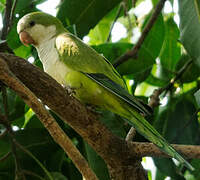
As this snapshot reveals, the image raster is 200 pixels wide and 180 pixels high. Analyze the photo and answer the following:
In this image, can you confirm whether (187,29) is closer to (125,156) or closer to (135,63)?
(135,63)

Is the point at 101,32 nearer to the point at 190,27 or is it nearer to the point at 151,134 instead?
the point at 190,27

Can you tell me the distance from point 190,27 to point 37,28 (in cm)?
105

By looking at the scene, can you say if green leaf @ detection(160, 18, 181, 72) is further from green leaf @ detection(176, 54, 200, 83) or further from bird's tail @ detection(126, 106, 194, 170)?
bird's tail @ detection(126, 106, 194, 170)

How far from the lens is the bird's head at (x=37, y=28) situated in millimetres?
2586

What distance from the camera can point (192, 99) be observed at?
2771 mm

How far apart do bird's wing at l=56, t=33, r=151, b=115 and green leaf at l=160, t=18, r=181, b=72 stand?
76 cm

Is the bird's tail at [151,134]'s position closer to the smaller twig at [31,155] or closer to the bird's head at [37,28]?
the smaller twig at [31,155]

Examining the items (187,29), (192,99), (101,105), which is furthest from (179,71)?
(101,105)

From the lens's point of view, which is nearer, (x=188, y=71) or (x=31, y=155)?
(x=31, y=155)

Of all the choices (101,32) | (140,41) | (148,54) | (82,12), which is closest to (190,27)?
(140,41)

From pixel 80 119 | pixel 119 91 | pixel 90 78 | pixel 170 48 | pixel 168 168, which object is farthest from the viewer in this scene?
pixel 170 48

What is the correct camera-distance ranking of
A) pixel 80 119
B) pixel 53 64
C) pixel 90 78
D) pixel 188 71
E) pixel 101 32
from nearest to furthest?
pixel 80 119 → pixel 90 78 → pixel 53 64 → pixel 188 71 → pixel 101 32

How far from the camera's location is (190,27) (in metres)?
2.15

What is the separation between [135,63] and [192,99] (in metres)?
0.48
